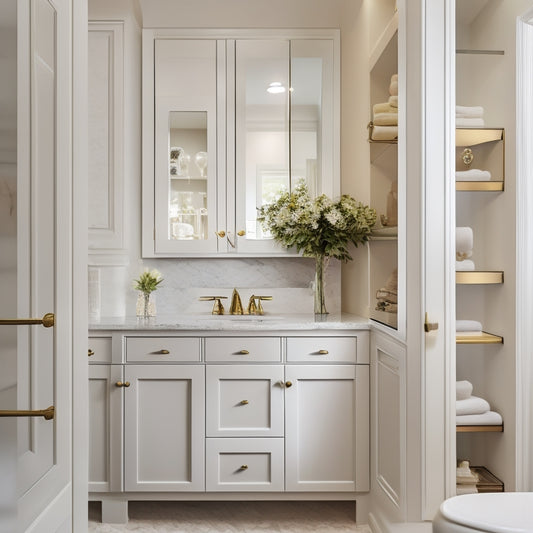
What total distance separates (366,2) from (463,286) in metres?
1.58

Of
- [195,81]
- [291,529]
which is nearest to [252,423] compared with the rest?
[291,529]

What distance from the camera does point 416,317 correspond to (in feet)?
7.07

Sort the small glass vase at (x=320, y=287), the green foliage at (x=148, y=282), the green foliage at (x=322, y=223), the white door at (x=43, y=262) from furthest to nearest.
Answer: the green foliage at (x=148, y=282) < the small glass vase at (x=320, y=287) < the green foliage at (x=322, y=223) < the white door at (x=43, y=262)

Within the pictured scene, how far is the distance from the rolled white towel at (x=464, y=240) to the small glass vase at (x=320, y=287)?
0.95 meters

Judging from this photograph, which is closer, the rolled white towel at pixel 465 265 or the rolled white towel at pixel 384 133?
the rolled white towel at pixel 465 265

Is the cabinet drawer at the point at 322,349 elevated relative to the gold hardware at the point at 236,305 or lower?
lower

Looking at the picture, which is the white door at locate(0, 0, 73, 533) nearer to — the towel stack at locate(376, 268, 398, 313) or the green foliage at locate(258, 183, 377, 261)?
the towel stack at locate(376, 268, 398, 313)

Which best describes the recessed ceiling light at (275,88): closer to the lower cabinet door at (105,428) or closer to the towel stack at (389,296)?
the towel stack at (389,296)

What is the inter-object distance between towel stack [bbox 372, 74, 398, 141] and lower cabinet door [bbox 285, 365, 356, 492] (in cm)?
108

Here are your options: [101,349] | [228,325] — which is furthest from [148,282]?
[228,325]

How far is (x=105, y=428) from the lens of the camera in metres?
2.75

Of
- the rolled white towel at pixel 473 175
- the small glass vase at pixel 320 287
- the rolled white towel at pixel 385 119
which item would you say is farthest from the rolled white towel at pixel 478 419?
the rolled white towel at pixel 385 119

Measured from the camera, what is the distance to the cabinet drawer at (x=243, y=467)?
2.74 meters

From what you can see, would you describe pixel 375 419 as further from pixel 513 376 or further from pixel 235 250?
pixel 235 250
